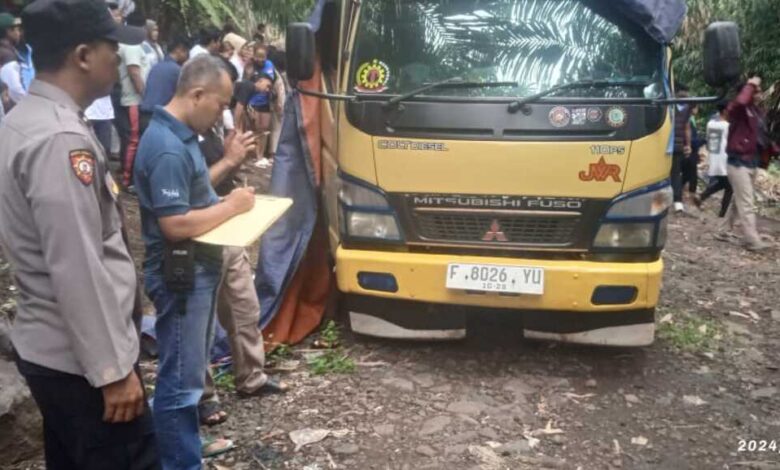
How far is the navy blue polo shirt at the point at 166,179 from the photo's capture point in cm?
307

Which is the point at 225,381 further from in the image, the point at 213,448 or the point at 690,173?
the point at 690,173

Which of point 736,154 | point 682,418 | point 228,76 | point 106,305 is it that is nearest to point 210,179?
point 228,76

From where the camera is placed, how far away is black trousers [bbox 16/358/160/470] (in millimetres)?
2191

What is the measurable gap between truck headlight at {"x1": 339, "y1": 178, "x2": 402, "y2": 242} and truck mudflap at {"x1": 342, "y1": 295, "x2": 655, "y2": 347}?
0.44m

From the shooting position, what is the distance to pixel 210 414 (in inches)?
168

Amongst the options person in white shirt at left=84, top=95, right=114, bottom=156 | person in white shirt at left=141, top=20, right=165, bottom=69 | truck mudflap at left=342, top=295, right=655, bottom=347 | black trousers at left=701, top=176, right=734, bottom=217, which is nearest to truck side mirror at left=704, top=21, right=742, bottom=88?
truck mudflap at left=342, top=295, right=655, bottom=347

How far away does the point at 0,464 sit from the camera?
3.65 metres

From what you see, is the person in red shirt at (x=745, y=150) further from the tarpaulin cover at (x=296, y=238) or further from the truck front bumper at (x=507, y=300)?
the tarpaulin cover at (x=296, y=238)

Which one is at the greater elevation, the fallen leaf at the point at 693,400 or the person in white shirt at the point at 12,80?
the person in white shirt at the point at 12,80

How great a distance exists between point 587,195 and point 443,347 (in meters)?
1.40

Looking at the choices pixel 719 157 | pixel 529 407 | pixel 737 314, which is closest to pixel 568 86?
pixel 529 407

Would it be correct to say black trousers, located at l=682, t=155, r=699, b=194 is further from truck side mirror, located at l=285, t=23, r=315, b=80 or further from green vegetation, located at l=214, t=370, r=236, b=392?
green vegetation, located at l=214, t=370, r=236, b=392

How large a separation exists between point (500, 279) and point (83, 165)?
295 centimetres

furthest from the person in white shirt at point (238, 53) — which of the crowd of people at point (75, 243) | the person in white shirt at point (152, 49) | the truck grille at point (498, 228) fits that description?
the crowd of people at point (75, 243)
